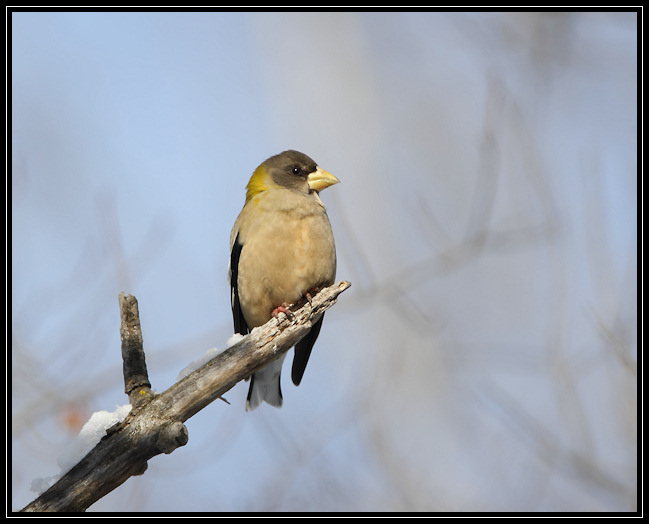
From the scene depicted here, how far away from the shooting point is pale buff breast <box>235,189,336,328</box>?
5.26m

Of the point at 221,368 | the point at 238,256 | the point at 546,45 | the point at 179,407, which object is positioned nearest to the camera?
the point at 179,407

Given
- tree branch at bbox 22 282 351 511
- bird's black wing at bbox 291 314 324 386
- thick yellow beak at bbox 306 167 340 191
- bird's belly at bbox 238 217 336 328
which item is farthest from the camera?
thick yellow beak at bbox 306 167 340 191

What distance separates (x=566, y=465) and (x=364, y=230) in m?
4.24

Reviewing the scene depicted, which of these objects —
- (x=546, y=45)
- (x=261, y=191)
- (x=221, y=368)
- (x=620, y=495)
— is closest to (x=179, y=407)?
(x=221, y=368)

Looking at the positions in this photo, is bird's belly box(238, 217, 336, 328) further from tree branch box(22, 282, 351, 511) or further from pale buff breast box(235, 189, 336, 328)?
tree branch box(22, 282, 351, 511)

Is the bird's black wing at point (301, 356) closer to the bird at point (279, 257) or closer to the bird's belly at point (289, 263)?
the bird at point (279, 257)

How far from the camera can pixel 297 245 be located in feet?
17.3

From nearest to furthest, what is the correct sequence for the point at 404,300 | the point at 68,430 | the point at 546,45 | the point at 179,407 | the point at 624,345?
the point at 179,407 < the point at 624,345 < the point at 68,430 < the point at 404,300 < the point at 546,45

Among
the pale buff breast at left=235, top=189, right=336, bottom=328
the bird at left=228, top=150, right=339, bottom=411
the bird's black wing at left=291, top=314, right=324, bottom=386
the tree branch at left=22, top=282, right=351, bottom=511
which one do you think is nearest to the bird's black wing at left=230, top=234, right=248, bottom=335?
the bird at left=228, top=150, right=339, bottom=411

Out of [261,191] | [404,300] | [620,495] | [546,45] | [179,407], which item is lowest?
[620,495]

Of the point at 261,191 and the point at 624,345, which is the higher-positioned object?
the point at 261,191

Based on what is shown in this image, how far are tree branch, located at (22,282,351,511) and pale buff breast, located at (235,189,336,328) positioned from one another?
0.97m

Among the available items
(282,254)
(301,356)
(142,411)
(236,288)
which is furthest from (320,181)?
(142,411)
